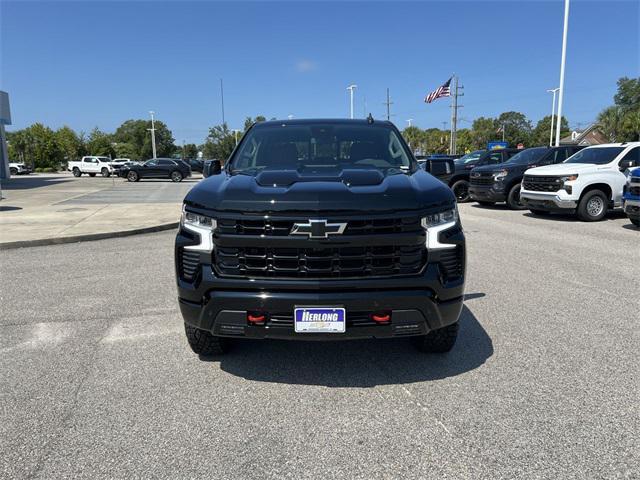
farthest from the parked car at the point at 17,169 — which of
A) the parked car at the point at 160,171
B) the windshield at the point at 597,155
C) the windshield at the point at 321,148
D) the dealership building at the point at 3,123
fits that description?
the windshield at the point at 321,148

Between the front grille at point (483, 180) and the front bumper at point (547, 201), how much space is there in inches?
77.5

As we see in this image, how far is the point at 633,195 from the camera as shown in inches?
392

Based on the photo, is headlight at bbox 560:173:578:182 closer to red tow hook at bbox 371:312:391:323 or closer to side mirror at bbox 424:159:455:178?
side mirror at bbox 424:159:455:178

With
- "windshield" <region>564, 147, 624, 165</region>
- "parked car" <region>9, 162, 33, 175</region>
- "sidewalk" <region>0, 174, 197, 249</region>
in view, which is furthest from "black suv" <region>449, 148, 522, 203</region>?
"parked car" <region>9, 162, 33, 175</region>

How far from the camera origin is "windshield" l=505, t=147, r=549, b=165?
14820 millimetres

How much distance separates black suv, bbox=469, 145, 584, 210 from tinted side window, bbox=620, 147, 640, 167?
263 centimetres

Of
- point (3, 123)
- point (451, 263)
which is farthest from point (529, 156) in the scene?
point (3, 123)

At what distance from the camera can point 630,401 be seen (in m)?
3.10

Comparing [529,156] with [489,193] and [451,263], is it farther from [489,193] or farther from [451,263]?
[451,263]

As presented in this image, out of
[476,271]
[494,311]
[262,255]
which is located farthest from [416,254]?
[476,271]

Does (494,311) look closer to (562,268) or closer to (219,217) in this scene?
(562,268)

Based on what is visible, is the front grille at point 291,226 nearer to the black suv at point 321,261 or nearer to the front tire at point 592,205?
the black suv at point 321,261

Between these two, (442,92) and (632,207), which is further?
(442,92)

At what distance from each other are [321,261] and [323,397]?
918mm
